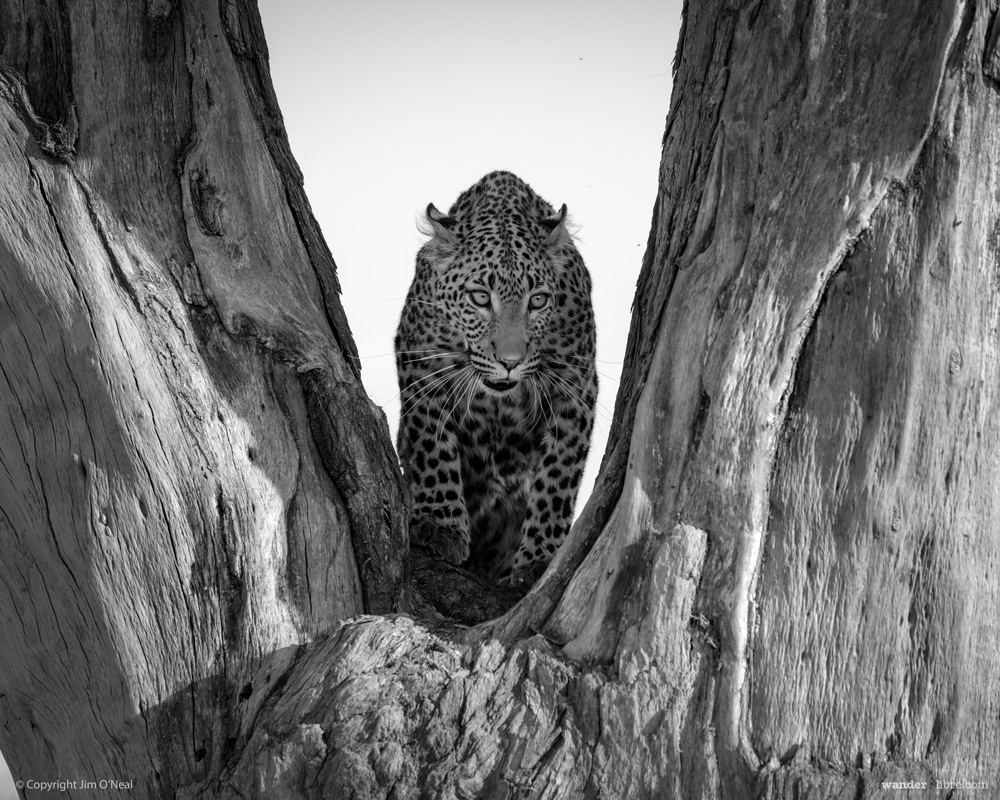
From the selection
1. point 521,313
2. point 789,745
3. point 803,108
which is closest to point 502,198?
point 521,313

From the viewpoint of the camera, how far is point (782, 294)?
3.76 m

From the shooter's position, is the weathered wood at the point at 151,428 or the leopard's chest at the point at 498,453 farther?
the leopard's chest at the point at 498,453

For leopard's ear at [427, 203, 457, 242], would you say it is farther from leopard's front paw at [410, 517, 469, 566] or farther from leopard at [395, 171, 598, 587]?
leopard's front paw at [410, 517, 469, 566]

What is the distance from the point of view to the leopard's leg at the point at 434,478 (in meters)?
6.59

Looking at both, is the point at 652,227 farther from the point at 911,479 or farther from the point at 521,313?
the point at 521,313

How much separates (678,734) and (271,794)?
1.35 meters

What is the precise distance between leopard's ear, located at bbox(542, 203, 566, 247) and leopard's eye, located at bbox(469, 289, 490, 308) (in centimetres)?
58

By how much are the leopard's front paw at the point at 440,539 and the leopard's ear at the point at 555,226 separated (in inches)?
85.8

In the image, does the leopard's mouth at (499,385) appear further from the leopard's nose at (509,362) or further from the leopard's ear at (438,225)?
the leopard's ear at (438,225)

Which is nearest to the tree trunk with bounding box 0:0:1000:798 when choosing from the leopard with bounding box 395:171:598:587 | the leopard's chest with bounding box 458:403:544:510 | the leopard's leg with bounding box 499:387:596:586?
the leopard's leg with bounding box 499:387:596:586

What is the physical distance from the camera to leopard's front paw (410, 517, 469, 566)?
6477 millimetres

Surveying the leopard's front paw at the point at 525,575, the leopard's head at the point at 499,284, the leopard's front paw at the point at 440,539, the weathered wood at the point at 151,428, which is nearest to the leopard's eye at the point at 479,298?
the leopard's head at the point at 499,284

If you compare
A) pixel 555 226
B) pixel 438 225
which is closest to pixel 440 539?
pixel 438 225

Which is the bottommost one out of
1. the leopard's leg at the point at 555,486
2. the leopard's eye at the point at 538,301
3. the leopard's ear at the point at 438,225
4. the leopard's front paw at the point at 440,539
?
the leopard's front paw at the point at 440,539
